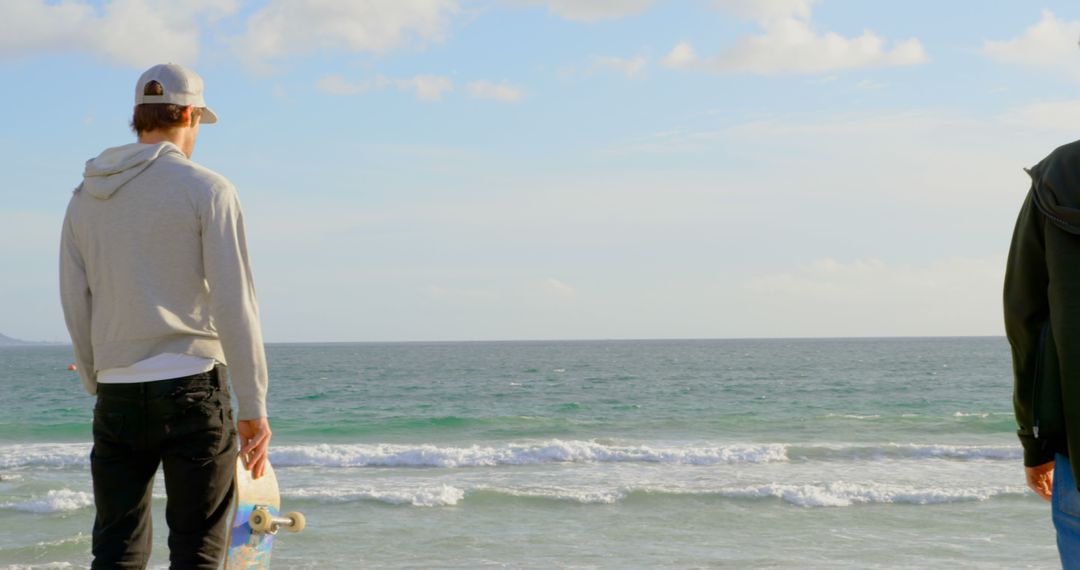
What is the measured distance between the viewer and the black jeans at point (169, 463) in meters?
2.55

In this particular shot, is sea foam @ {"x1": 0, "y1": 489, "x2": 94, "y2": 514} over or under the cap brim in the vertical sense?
under

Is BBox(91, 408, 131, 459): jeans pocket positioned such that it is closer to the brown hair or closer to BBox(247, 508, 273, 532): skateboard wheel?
BBox(247, 508, 273, 532): skateboard wheel

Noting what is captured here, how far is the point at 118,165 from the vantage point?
2.64 metres

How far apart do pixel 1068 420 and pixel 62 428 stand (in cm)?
2312

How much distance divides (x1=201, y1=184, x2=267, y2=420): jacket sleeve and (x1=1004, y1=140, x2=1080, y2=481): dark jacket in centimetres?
178

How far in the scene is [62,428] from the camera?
21875mm

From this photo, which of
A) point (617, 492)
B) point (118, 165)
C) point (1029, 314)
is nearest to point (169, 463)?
point (118, 165)

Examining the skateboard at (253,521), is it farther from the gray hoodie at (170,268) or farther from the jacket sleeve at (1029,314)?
the jacket sleeve at (1029,314)

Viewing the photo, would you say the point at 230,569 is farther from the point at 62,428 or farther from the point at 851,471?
the point at 62,428

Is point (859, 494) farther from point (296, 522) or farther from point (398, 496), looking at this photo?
point (296, 522)

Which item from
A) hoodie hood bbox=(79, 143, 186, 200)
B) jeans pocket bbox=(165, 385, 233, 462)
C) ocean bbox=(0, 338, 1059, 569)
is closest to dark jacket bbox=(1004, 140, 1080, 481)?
jeans pocket bbox=(165, 385, 233, 462)

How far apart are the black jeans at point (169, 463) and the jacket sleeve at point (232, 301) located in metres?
0.10

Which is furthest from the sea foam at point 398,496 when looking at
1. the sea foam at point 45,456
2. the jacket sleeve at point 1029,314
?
the jacket sleeve at point 1029,314

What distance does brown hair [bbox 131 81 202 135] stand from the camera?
106 inches
